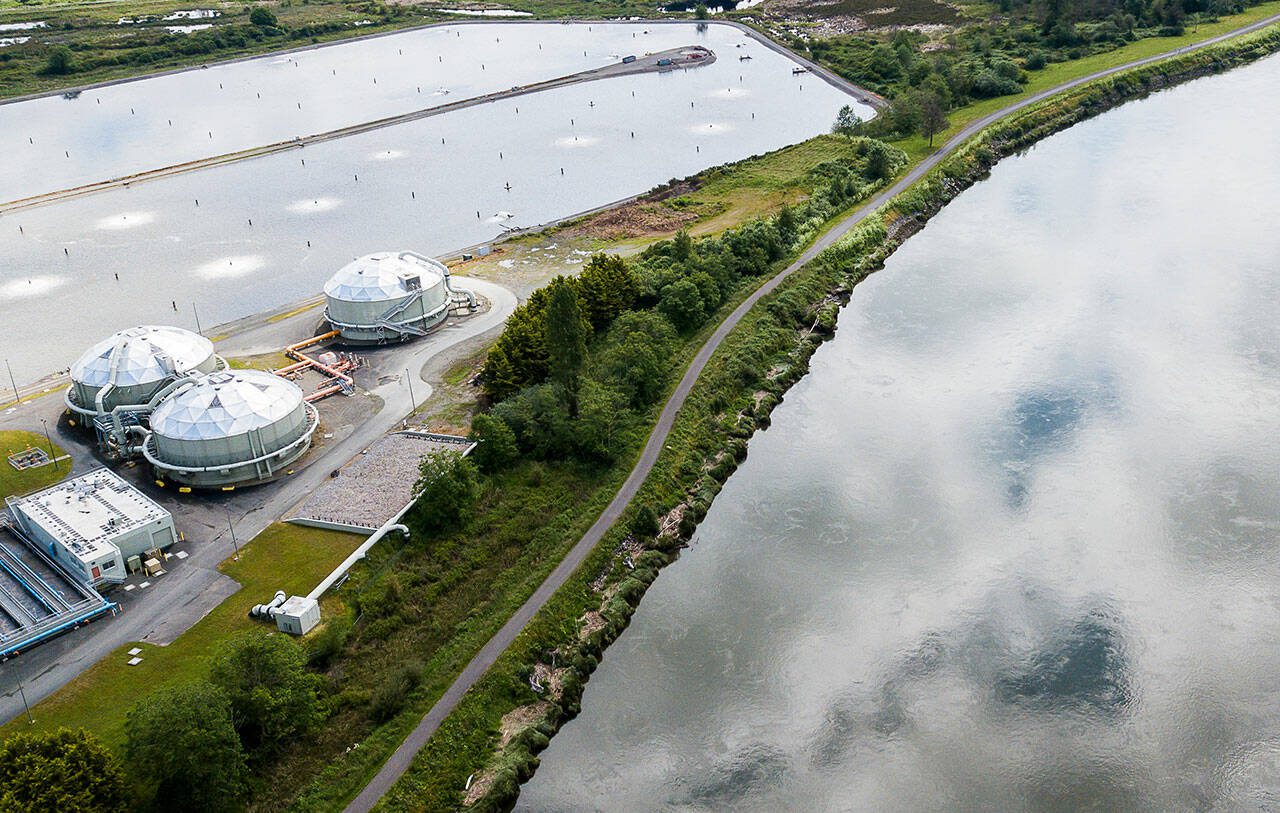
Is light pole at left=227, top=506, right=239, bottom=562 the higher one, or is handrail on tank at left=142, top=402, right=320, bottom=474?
handrail on tank at left=142, top=402, right=320, bottom=474

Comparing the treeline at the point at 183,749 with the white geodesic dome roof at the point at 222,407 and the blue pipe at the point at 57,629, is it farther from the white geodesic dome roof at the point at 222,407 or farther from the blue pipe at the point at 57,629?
the white geodesic dome roof at the point at 222,407

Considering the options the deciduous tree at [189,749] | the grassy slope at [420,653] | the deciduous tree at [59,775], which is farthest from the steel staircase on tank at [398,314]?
the deciduous tree at [59,775]

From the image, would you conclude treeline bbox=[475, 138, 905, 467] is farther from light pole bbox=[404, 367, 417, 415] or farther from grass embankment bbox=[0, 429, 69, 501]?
grass embankment bbox=[0, 429, 69, 501]

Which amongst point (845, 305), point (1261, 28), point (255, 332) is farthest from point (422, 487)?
point (1261, 28)

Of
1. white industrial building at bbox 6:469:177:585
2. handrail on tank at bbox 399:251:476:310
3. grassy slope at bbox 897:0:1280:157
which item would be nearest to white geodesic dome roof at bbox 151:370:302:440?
white industrial building at bbox 6:469:177:585

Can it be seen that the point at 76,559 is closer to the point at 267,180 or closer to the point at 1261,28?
the point at 267,180

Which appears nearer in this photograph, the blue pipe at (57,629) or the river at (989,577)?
the river at (989,577)

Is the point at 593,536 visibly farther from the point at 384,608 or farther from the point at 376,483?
Result: the point at 376,483
